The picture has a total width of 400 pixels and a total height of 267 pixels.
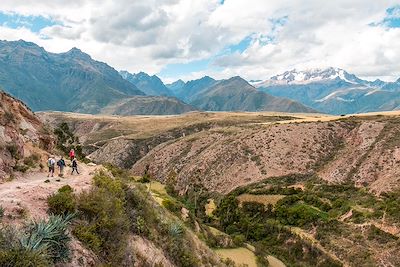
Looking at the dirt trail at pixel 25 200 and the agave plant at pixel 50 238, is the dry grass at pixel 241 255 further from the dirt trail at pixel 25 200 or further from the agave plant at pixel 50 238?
the agave plant at pixel 50 238

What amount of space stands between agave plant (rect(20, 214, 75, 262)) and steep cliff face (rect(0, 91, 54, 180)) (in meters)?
10.8

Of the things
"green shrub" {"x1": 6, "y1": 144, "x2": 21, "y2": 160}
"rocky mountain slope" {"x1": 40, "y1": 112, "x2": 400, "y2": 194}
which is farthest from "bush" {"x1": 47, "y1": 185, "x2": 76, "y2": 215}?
"rocky mountain slope" {"x1": 40, "y1": 112, "x2": 400, "y2": 194}

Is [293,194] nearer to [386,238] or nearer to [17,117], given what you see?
[386,238]

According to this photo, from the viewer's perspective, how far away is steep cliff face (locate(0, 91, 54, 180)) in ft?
85.5

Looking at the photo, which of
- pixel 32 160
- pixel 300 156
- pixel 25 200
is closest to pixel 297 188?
pixel 300 156

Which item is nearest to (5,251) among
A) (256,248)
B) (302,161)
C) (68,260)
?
(68,260)

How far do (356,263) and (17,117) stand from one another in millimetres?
42735

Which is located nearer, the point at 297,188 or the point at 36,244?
the point at 36,244

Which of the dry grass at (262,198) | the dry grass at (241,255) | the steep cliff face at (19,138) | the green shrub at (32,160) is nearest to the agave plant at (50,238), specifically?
the steep cliff face at (19,138)

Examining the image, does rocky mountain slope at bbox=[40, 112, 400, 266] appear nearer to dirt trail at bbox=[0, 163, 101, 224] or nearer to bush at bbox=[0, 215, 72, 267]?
dirt trail at bbox=[0, 163, 101, 224]

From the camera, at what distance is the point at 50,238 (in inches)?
556

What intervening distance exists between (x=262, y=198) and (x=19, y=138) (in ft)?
200

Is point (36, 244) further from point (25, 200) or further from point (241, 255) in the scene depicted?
point (241, 255)

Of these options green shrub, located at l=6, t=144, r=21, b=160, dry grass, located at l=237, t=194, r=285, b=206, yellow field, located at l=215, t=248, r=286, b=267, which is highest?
green shrub, located at l=6, t=144, r=21, b=160
